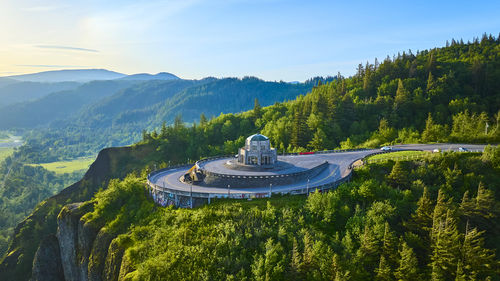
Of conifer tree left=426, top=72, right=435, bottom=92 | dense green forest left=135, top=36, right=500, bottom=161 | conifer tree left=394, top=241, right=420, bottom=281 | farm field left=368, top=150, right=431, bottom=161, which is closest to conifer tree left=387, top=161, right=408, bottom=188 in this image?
farm field left=368, top=150, right=431, bottom=161

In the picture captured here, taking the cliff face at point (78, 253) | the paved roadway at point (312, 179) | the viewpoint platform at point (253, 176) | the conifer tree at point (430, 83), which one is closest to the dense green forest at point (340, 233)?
the cliff face at point (78, 253)

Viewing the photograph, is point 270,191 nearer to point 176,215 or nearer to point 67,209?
point 176,215

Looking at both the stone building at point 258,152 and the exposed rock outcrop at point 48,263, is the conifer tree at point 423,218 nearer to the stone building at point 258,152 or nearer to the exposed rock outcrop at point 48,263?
the stone building at point 258,152

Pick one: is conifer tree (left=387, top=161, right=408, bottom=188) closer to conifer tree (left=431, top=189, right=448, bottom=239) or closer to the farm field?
the farm field

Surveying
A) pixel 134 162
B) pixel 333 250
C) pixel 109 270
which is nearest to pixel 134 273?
pixel 109 270

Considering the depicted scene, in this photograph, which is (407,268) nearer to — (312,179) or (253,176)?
(312,179)

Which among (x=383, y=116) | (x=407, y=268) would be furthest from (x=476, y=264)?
(x=383, y=116)
